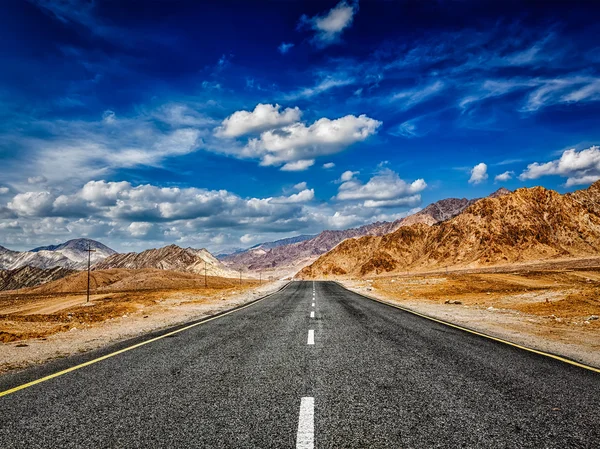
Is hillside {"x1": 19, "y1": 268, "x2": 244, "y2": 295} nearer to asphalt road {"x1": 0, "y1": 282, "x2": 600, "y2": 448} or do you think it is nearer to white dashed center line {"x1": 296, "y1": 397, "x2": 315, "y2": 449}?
asphalt road {"x1": 0, "y1": 282, "x2": 600, "y2": 448}

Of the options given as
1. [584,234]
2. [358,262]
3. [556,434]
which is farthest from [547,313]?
[358,262]

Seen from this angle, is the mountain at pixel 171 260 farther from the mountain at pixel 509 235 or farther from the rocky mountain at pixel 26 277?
the mountain at pixel 509 235

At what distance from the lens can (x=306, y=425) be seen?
396cm

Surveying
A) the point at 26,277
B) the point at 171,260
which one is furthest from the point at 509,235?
the point at 26,277

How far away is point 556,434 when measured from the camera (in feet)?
12.5

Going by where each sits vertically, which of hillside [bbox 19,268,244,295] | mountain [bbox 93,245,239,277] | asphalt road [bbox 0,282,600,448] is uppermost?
mountain [bbox 93,245,239,277]

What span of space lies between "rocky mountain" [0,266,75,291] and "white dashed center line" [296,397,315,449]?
561 feet

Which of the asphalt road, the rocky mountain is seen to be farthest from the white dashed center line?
the rocky mountain

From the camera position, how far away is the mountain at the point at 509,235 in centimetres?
9475

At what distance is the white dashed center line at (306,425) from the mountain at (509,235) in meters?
101

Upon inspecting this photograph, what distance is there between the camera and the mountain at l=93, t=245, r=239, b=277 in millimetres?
165125

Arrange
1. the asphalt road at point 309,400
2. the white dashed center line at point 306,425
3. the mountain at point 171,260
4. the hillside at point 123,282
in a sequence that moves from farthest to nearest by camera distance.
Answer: the mountain at point 171,260 → the hillside at point 123,282 → the asphalt road at point 309,400 → the white dashed center line at point 306,425

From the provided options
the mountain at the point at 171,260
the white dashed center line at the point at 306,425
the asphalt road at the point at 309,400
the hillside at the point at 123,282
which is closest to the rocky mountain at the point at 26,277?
the mountain at the point at 171,260

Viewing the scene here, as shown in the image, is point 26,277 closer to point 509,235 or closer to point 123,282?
point 123,282
